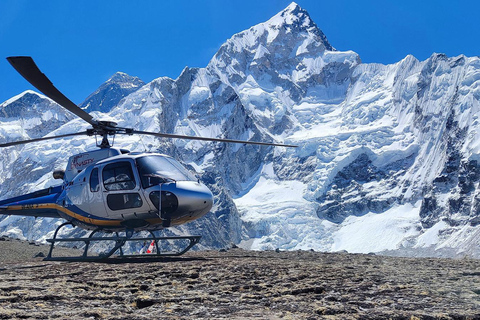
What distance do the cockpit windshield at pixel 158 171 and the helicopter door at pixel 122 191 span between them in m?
0.29

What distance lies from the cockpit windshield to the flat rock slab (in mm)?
5246

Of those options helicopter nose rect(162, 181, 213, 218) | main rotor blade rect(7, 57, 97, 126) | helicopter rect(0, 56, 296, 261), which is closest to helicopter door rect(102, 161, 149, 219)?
helicopter rect(0, 56, 296, 261)

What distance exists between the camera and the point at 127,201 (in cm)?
1488

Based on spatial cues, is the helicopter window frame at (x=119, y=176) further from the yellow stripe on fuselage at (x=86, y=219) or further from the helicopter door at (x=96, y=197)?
the yellow stripe on fuselage at (x=86, y=219)

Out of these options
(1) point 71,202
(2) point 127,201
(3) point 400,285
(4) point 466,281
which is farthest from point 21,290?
(1) point 71,202

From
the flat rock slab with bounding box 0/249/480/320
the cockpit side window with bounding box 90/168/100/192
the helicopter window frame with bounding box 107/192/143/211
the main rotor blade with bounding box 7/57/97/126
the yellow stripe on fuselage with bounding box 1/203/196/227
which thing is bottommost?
the flat rock slab with bounding box 0/249/480/320

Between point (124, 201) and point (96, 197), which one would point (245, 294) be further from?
point (96, 197)

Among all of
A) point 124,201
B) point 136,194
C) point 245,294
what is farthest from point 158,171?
point 245,294

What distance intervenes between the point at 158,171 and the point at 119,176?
4.03 feet

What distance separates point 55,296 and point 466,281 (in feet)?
18.7

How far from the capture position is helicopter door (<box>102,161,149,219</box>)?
14680 millimetres

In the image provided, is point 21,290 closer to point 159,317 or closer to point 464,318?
point 159,317

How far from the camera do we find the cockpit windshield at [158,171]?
1452 cm

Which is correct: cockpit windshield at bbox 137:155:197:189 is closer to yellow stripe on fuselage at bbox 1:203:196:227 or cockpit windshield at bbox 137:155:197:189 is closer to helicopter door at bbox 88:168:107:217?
yellow stripe on fuselage at bbox 1:203:196:227
